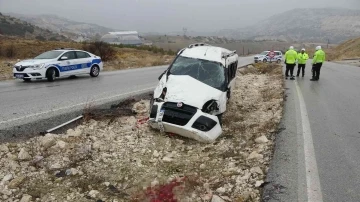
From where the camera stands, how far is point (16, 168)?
15.9 feet

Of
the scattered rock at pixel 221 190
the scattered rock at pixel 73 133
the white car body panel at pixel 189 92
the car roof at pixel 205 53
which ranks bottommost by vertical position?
the scattered rock at pixel 221 190

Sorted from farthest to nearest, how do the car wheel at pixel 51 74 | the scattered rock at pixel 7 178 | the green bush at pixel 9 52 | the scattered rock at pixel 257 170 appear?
the green bush at pixel 9 52, the car wheel at pixel 51 74, the scattered rock at pixel 257 170, the scattered rock at pixel 7 178

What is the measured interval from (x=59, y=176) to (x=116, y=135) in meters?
1.94

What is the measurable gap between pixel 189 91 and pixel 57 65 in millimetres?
10090

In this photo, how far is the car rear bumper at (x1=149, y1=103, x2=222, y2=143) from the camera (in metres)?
6.36

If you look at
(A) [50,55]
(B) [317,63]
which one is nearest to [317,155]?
(A) [50,55]

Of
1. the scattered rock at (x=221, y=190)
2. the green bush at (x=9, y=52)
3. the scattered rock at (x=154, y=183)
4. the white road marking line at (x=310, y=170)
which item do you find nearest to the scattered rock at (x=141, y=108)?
the white road marking line at (x=310, y=170)

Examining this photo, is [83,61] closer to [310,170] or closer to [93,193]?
[93,193]

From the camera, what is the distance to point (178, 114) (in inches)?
255

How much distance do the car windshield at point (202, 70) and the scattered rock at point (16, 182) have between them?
15.0 ft

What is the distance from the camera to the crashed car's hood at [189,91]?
680 cm

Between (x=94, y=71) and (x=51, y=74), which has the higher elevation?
(x=51, y=74)

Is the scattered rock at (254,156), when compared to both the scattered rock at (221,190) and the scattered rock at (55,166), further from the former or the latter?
the scattered rock at (55,166)

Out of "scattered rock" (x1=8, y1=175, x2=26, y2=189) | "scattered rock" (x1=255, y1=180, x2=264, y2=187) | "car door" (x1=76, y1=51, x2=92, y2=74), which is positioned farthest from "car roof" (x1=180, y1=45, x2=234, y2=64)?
"car door" (x1=76, y1=51, x2=92, y2=74)
